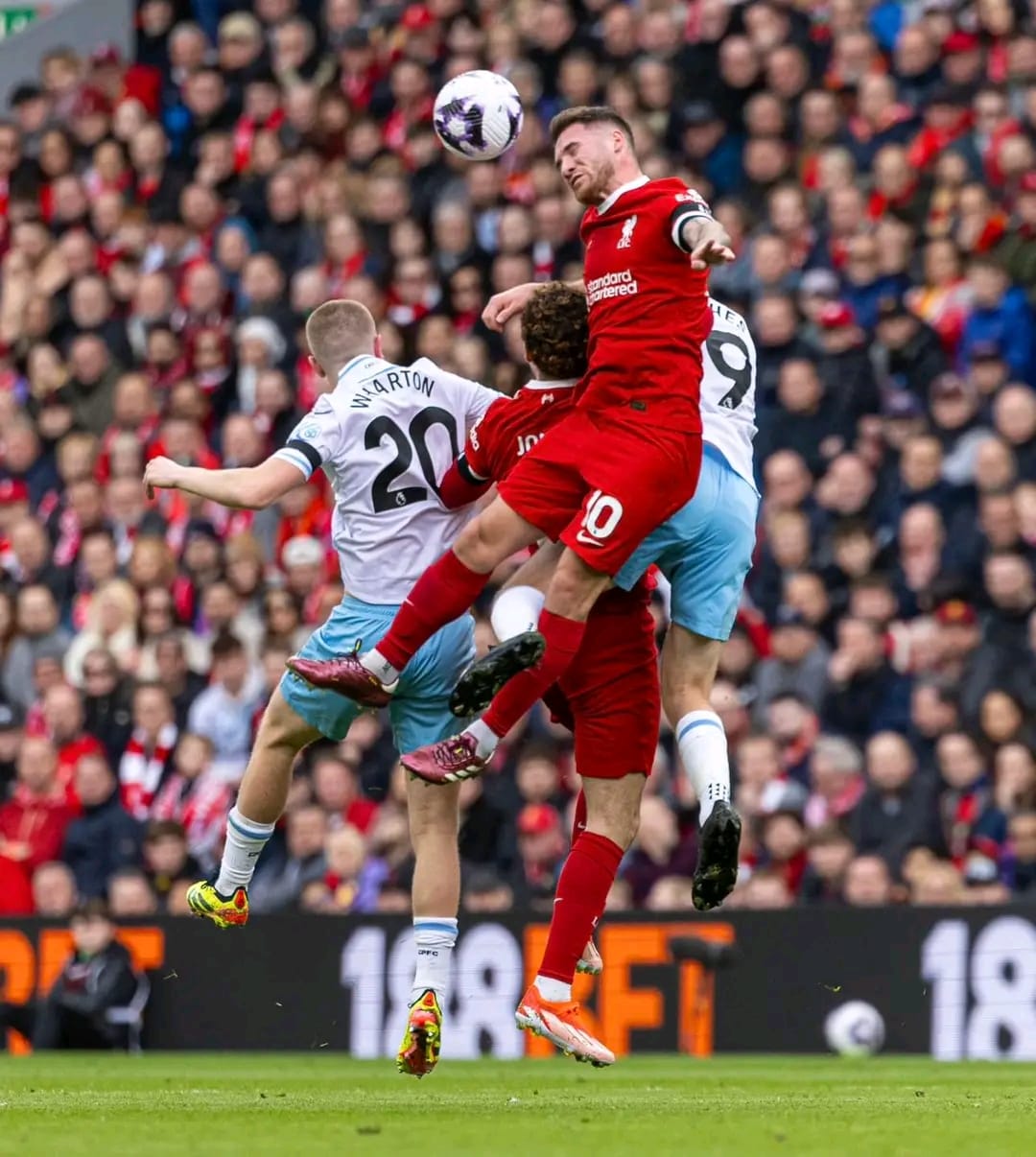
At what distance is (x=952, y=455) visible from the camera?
44.4 ft

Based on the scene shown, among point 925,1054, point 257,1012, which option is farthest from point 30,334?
point 925,1054

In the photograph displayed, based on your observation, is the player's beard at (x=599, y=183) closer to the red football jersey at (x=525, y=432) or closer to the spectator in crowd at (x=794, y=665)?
the red football jersey at (x=525, y=432)

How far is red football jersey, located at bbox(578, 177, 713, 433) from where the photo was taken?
28.2ft

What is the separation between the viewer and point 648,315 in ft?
28.3

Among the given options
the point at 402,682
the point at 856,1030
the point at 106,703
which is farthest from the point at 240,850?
the point at 106,703

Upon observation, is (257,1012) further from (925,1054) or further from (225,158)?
(225,158)

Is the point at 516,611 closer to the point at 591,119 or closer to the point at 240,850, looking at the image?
the point at 240,850

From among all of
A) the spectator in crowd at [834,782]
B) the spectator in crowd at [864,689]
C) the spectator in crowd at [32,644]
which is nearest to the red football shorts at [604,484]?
the spectator in crowd at [834,782]

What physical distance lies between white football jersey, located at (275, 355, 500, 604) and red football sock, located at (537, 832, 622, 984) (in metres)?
1.21

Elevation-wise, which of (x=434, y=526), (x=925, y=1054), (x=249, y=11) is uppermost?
(x=249, y=11)

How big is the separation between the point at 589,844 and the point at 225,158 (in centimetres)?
1090

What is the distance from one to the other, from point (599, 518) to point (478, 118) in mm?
1812

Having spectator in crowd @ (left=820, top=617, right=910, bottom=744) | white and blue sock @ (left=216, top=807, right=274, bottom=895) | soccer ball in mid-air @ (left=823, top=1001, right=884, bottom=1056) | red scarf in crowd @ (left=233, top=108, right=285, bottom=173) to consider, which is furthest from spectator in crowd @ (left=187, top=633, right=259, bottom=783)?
white and blue sock @ (left=216, top=807, right=274, bottom=895)

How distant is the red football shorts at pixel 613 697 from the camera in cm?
902
